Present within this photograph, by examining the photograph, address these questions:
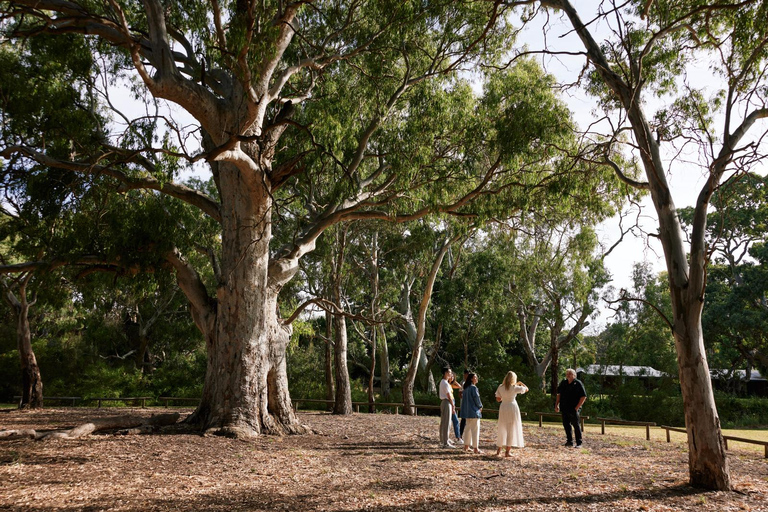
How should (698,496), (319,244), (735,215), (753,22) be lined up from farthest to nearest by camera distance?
(735,215) → (319,244) → (753,22) → (698,496)

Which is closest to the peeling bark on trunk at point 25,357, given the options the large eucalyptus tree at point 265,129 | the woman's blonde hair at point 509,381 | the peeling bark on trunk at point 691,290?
the large eucalyptus tree at point 265,129

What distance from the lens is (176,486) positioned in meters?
6.11

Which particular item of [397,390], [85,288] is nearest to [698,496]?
[85,288]

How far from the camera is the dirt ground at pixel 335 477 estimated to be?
222 inches

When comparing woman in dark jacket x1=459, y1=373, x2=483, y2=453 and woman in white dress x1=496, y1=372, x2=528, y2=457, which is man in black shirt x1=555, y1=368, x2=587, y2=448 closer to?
woman in white dress x1=496, y1=372, x2=528, y2=457

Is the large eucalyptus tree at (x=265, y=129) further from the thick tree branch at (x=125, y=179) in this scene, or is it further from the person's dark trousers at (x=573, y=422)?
the person's dark trousers at (x=573, y=422)

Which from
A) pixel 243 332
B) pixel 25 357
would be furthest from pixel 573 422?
pixel 25 357

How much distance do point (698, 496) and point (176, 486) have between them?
233 inches

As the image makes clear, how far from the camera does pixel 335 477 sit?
22.7 ft

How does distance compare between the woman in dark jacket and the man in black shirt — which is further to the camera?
the man in black shirt

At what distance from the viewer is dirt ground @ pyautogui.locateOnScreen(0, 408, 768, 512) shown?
5.64 meters

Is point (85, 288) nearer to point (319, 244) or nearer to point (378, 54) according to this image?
point (319, 244)

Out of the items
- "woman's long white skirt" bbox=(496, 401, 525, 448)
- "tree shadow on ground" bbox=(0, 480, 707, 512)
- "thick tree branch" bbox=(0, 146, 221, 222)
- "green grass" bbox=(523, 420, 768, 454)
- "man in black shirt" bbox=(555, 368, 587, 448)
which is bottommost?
"tree shadow on ground" bbox=(0, 480, 707, 512)

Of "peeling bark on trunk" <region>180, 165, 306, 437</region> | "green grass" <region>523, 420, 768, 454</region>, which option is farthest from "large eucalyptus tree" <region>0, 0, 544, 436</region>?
"green grass" <region>523, 420, 768, 454</region>
